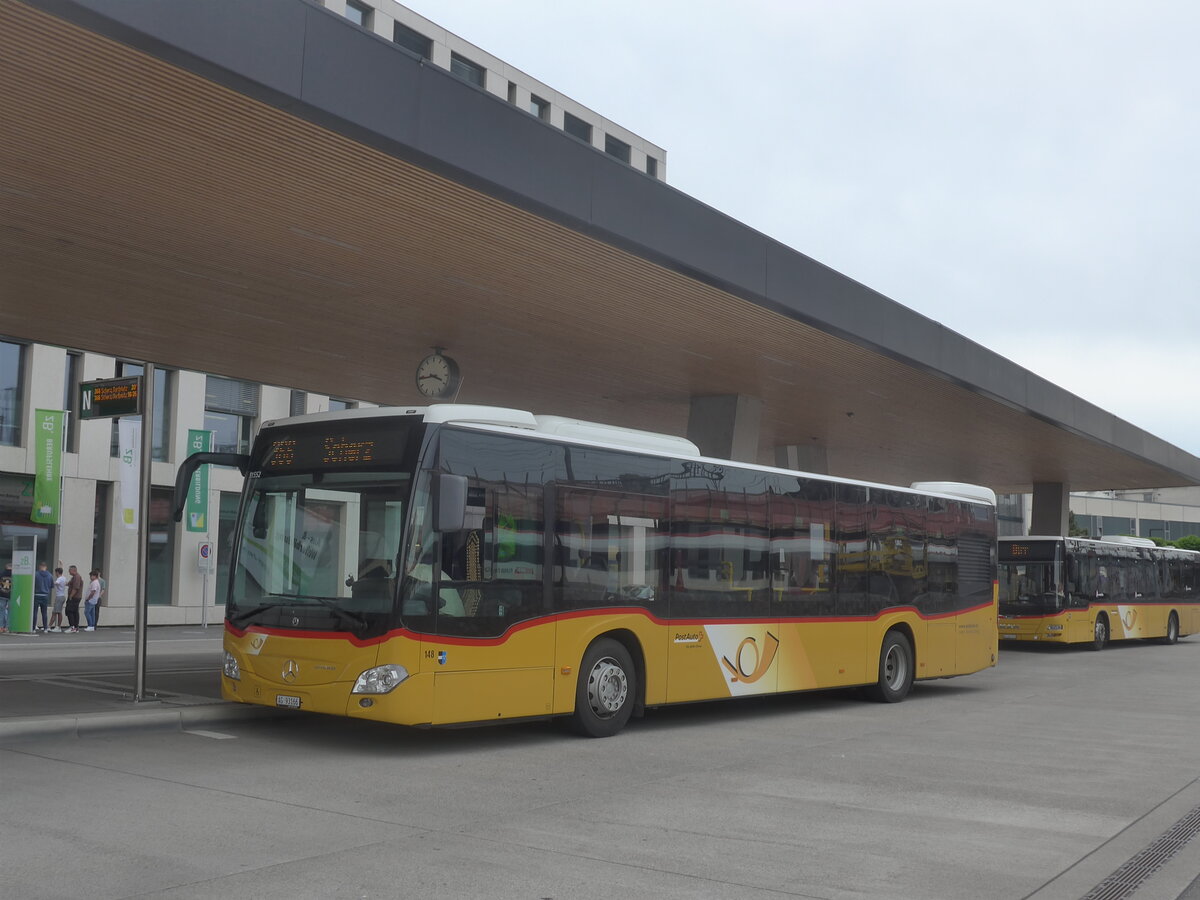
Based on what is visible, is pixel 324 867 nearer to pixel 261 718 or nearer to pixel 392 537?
pixel 392 537

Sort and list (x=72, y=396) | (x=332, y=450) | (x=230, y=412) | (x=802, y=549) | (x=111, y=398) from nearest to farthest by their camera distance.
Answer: (x=332, y=450) → (x=111, y=398) → (x=802, y=549) → (x=72, y=396) → (x=230, y=412)

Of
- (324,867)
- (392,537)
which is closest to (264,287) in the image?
(392,537)

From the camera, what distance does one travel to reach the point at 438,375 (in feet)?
60.9

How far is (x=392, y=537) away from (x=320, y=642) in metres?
1.10

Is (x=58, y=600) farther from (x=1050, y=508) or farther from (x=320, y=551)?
(x=1050, y=508)

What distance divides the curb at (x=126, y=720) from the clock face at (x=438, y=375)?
7069mm

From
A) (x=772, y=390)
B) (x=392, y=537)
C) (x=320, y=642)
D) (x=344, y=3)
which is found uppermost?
(x=344, y=3)

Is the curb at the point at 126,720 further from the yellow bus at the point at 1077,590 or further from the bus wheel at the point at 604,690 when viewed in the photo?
the yellow bus at the point at 1077,590

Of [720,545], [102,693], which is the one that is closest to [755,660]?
[720,545]

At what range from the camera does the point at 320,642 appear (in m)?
10.3

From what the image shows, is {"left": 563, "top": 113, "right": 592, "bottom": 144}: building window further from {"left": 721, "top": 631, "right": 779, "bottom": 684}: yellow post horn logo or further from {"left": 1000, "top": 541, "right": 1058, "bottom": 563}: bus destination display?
{"left": 721, "top": 631, "right": 779, "bottom": 684}: yellow post horn logo

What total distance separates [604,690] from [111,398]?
592 cm

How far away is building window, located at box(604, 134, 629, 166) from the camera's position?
52.7 m

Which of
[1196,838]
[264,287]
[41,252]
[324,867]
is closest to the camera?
[324,867]
